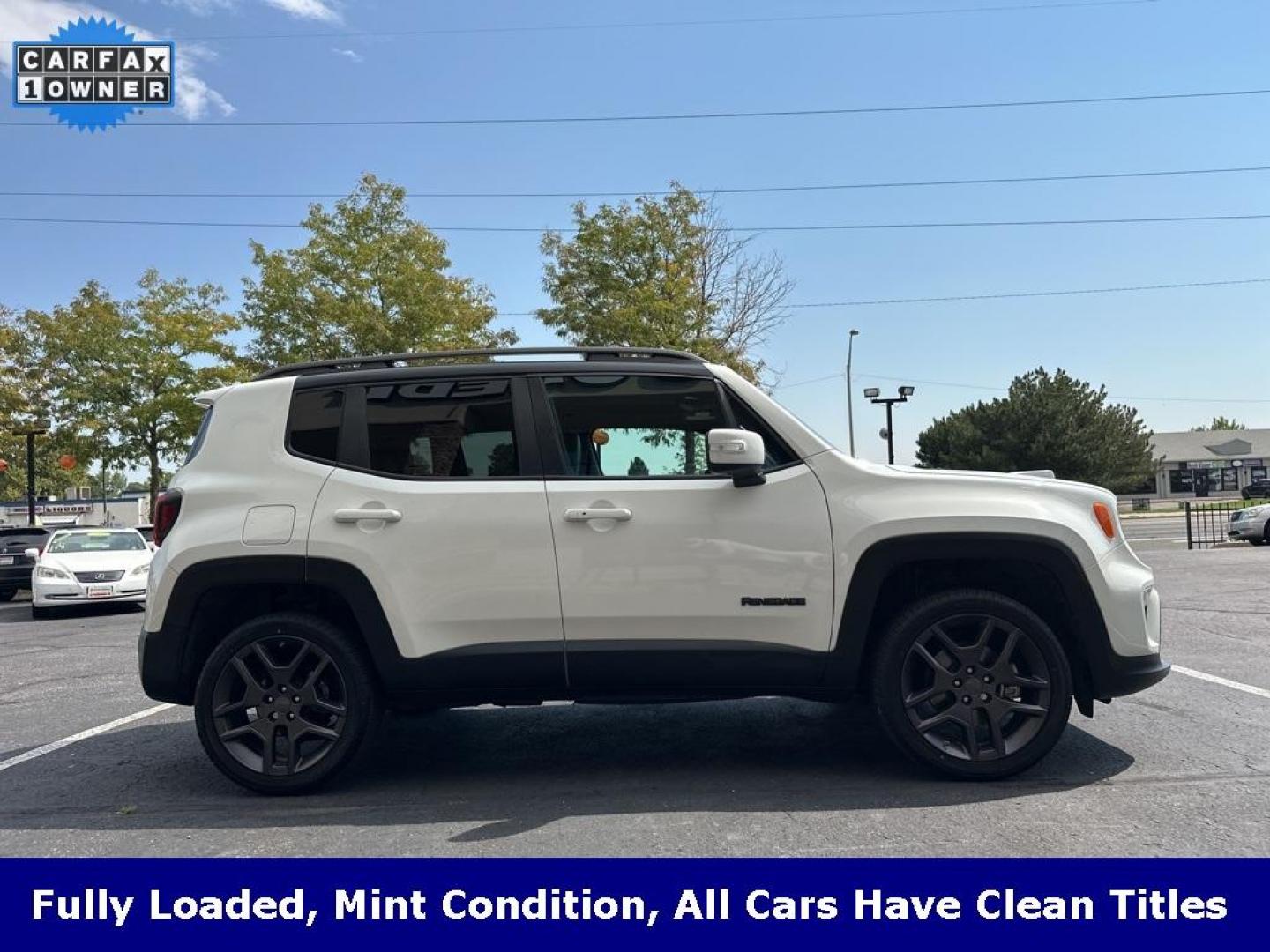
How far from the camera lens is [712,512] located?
3996 millimetres

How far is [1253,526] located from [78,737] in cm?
2072

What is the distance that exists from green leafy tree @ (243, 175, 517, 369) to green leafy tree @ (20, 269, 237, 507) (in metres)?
4.38

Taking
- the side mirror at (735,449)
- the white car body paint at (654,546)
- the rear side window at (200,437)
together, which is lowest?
the white car body paint at (654,546)

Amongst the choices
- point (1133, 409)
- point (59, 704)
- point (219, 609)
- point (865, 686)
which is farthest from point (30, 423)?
point (1133, 409)

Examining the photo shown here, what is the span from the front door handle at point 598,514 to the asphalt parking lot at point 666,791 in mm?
1209

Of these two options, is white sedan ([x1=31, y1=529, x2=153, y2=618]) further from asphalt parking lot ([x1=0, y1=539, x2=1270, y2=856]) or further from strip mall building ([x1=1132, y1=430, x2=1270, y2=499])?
strip mall building ([x1=1132, y1=430, x2=1270, y2=499])

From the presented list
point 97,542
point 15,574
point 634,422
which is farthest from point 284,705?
point 15,574

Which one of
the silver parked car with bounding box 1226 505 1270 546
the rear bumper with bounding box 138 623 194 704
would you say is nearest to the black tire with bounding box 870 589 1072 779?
the rear bumper with bounding box 138 623 194 704

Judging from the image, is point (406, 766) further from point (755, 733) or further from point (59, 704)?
point (59, 704)

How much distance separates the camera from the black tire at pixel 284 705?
4.08 m

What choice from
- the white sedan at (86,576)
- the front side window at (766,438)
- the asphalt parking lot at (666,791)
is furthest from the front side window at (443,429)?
the white sedan at (86,576)

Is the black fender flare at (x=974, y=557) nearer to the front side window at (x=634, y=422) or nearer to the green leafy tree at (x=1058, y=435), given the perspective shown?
the front side window at (x=634, y=422)
